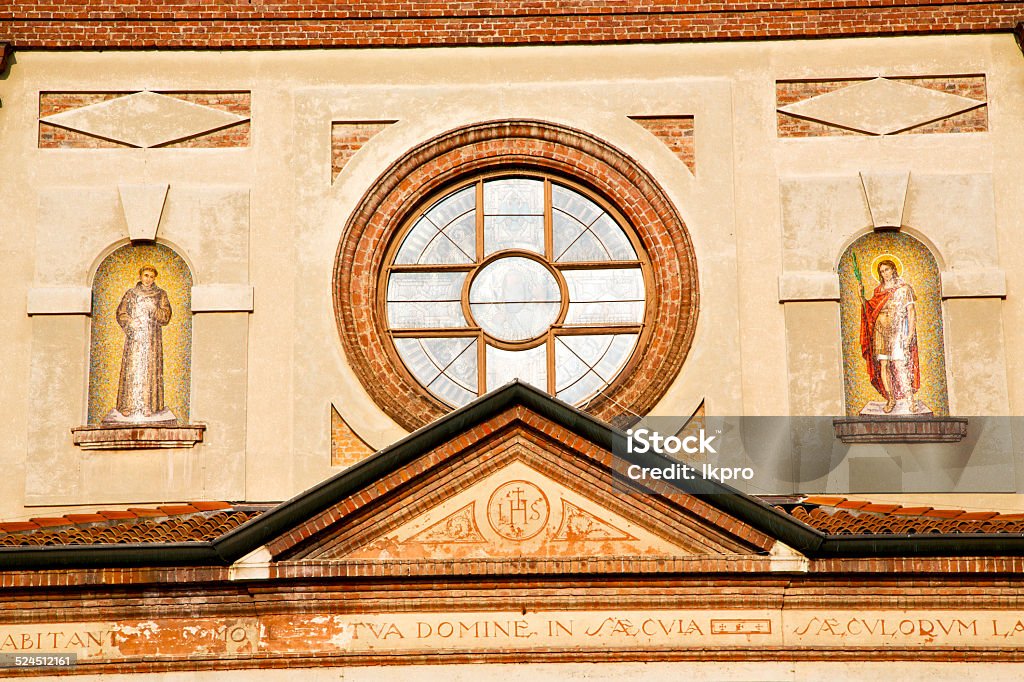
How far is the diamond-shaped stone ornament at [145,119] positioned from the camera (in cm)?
1706

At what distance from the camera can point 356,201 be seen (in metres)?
16.9

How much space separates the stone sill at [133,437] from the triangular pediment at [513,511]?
379cm

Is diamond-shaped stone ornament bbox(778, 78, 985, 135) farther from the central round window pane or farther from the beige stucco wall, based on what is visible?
A: the central round window pane

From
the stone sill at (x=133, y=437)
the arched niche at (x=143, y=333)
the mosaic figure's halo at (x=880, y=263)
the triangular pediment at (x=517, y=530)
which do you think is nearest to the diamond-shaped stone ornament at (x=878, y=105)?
the mosaic figure's halo at (x=880, y=263)

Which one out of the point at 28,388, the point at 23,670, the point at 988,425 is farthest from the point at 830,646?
the point at 28,388

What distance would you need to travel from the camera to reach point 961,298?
54.4 feet

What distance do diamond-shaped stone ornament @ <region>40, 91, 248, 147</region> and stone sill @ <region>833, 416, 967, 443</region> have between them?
727cm

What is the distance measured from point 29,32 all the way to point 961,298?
1051cm

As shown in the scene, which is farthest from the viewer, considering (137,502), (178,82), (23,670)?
(178,82)

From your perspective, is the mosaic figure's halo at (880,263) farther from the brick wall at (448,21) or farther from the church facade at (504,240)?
the brick wall at (448,21)

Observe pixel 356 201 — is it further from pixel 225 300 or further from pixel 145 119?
pixel 145 119

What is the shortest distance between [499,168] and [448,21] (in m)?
1.74

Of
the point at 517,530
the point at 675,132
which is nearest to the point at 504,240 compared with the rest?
the point at 675,132

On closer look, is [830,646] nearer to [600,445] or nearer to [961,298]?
[600,445]
